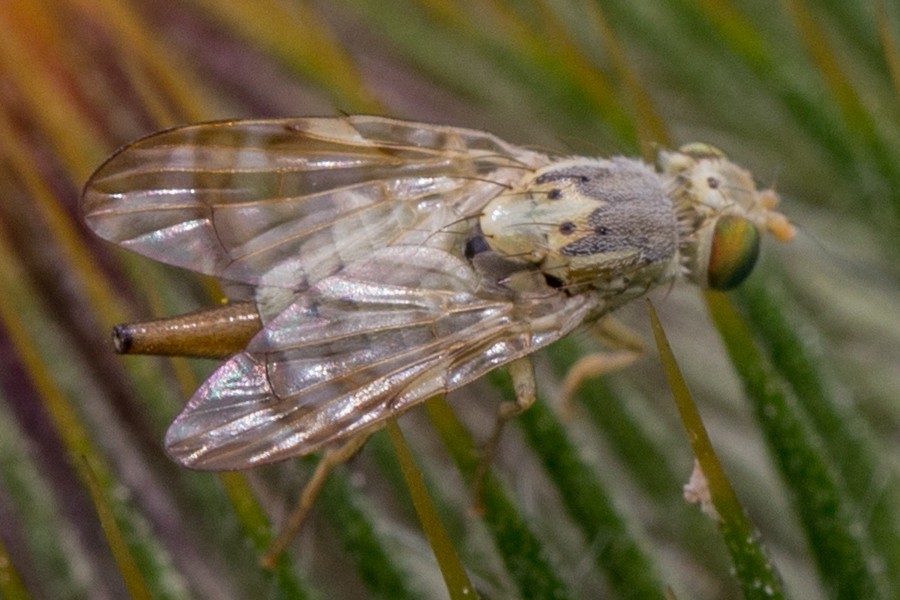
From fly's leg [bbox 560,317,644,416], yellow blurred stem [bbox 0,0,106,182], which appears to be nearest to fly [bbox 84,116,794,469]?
fly's leg [bbox 560,317,644,416]

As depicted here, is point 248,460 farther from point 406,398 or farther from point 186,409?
point 406,398

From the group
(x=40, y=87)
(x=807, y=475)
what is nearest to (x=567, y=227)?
(x=807, y=475)

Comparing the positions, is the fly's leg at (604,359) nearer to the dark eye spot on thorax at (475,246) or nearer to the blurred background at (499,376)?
the blurred background at (499,376)

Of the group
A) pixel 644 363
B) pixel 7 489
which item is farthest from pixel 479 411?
pixel 7 489

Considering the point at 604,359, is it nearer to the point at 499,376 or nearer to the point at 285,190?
the point at 499,376

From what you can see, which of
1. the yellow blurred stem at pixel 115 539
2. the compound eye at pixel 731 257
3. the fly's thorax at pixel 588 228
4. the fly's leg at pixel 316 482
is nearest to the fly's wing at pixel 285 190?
the fly's thorax at pixel 588 228

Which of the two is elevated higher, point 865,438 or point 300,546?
point 300,546

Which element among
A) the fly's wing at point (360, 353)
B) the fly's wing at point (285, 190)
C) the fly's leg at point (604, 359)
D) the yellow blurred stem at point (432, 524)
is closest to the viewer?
the yellow blurred stem at point (432, 524)
